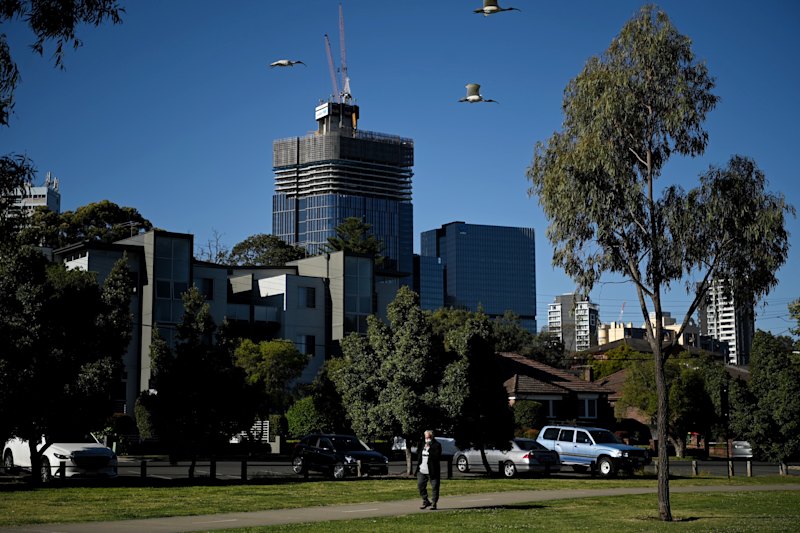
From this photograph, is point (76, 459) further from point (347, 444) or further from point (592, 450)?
point (592, 450)

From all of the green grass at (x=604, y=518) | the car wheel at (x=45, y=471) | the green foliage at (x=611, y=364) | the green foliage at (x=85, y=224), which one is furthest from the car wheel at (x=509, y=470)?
the green foliage at (x=611, y=364)

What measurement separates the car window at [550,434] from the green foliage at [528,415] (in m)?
21.5

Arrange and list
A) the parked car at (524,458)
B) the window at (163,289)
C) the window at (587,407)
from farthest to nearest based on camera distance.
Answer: the window at (587,407)
the window at (163,289)
the parked car at (524,458)

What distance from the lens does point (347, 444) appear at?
3806cm

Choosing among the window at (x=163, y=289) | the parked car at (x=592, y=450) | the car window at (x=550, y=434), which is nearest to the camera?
the parked car at (x=592, y=450)

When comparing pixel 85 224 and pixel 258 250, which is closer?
pixel 85 224

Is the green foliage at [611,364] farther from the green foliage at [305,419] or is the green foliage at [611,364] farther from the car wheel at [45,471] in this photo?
the car wheel at [45,471]

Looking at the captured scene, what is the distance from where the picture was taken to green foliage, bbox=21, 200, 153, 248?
328 ft

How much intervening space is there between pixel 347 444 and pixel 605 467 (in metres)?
10.1

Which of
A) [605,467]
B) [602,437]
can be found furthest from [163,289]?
[605,467]

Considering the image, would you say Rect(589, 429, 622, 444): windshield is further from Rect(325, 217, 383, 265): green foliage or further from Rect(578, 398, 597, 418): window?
Rect(325, 217, 383, 265): green foliage

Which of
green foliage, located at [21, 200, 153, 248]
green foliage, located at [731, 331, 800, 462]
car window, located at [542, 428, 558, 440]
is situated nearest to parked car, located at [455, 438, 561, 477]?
car window, located at [542, 428, 558, 440]

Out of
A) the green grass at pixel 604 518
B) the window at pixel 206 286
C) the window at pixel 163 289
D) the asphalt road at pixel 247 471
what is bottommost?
the asphalt road at pixel 247 471

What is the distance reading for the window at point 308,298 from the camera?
84312 millimetres
